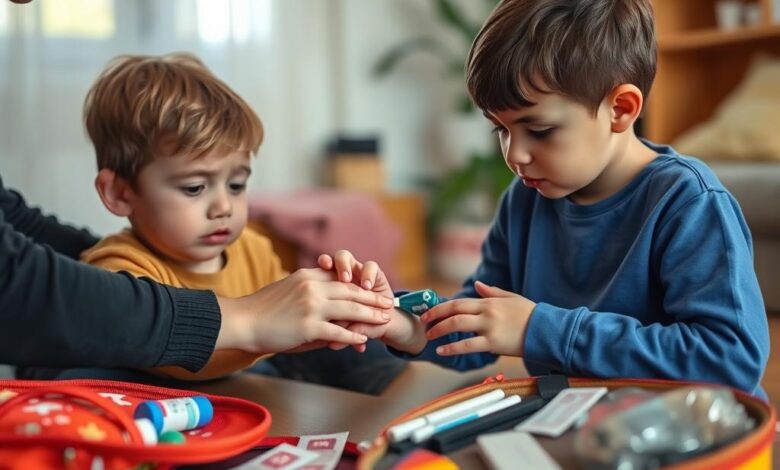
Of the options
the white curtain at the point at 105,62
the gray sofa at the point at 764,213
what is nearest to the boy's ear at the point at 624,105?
the gray sofa at the point at 764,213

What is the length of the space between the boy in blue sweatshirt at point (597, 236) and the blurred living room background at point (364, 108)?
1183 millimetres

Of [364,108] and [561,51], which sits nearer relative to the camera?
[561,51]

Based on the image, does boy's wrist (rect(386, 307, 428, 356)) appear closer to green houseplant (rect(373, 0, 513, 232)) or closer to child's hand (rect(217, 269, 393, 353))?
child's hand (rect(217, 269, 393, 353))

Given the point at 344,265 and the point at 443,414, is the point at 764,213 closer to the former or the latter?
the point at 344,265

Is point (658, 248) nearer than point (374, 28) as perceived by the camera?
Yes

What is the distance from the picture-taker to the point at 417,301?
93 centimetres

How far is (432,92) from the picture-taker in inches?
148

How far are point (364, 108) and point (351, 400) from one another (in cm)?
278

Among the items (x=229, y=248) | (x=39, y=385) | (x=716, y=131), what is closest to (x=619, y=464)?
(x=39, y=385)

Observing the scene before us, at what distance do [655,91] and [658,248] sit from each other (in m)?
2.22

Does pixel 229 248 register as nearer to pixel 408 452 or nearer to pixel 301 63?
pixel 408 452

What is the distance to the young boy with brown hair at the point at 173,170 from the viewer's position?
1068 mm

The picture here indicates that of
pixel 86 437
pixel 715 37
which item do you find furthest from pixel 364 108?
pixel 86 437

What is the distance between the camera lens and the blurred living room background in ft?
8.70
